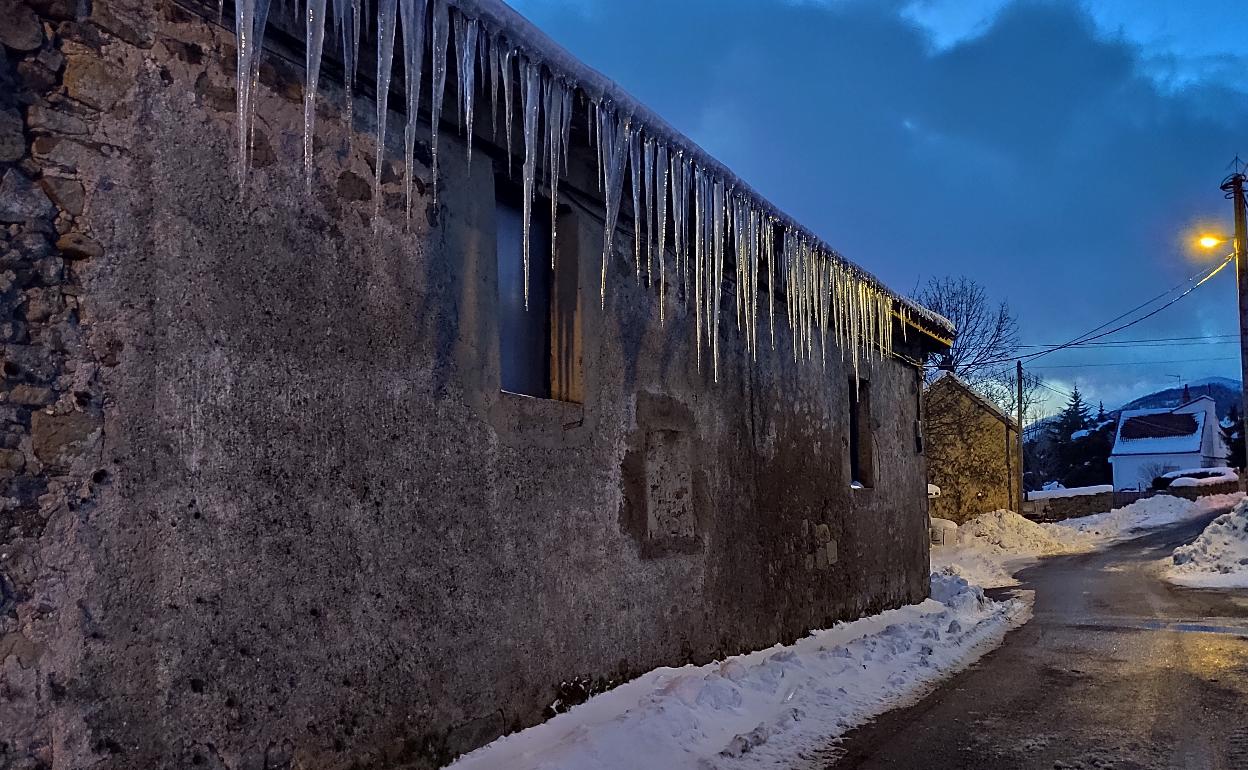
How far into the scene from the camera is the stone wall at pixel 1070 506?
27.9 metres

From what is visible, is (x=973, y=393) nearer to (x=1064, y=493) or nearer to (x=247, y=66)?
(x=1064, y=493)

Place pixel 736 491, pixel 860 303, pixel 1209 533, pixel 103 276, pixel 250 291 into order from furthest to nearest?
pixel 1209 533, pixel 860 303, pixel 736 491, pixel 250 291, pixel 103 276

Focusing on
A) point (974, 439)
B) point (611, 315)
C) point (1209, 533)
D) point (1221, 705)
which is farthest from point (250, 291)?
point (974, 439)

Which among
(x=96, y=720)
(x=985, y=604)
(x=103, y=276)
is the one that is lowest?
(x=985, y=604)

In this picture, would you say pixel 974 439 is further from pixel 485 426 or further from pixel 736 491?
pixel 485 426

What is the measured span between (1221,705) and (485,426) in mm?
4461

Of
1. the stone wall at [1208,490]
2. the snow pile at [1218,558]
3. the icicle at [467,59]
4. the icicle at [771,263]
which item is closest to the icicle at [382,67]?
the icicle at [467,59]

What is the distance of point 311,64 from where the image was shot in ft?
10.6

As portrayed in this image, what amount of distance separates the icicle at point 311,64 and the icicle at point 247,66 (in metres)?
0.16

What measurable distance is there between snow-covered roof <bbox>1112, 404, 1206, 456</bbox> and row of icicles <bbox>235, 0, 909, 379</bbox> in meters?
48.0

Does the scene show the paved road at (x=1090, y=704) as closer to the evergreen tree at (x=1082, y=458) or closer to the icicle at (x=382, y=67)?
the icicle at (x=382, y=67)

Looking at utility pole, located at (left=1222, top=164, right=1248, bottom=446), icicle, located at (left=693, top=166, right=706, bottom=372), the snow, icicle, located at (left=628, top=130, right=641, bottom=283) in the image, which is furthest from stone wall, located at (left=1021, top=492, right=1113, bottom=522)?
icicle, located at (left=628, top=130, right=641, bottom=283)

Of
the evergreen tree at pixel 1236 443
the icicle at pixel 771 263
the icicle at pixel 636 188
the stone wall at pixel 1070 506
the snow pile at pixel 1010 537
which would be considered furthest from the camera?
the evergreen tree at pixel 1236 443

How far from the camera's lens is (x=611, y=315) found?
16.5 ft
